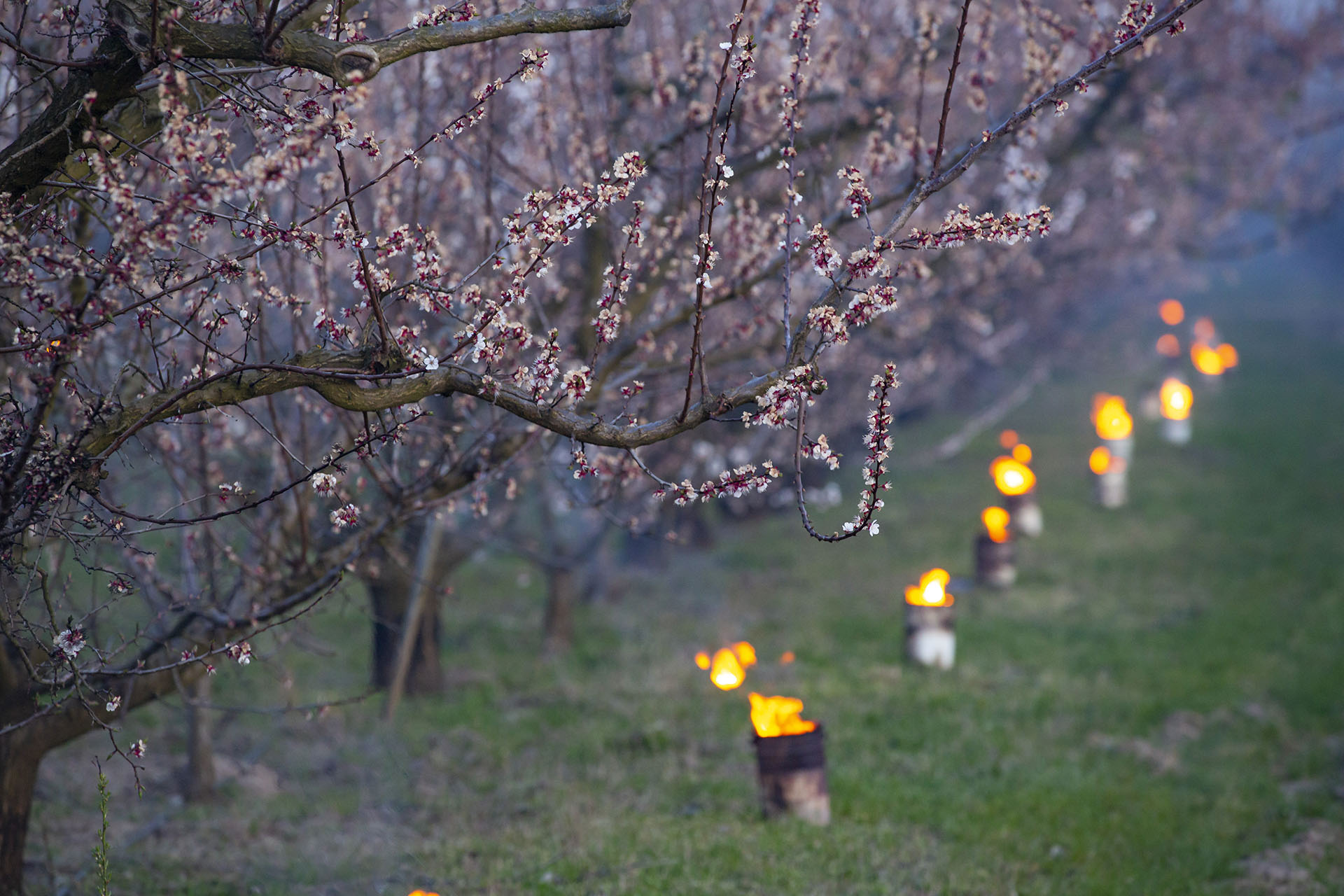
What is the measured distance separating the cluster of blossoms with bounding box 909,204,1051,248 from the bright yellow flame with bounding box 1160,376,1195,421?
1957 centimetres

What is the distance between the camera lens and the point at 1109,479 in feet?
60.1

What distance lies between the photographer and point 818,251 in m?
4.04

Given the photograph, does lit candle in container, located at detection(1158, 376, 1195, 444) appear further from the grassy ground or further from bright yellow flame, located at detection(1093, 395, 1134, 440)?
the grassy ground

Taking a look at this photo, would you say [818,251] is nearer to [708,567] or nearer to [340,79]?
[340,79]

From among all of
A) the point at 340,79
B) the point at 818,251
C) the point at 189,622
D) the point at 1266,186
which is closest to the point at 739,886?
the point at 189,622

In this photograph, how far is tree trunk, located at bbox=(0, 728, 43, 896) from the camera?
18.0 ft

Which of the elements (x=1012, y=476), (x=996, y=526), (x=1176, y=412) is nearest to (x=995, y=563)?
(x=996, y=526)

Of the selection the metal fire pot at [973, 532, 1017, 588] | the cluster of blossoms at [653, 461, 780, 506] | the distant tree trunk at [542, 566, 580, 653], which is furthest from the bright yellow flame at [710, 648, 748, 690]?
the metal fire pot at [973, 532, 1017, 588]

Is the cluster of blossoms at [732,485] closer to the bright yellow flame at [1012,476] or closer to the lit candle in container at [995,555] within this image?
the lit candle in container at [995,555]

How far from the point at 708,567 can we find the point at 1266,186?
14.3 m

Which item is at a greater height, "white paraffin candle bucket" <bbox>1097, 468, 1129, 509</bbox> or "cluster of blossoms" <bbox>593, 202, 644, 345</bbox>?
"white paraffin candle bucket" <bbox>1097, 468, 1129, 509</bbox>

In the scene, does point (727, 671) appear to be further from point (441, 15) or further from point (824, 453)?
point (441, 15)

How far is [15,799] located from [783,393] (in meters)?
4.56

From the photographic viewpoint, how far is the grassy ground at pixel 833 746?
21.1 feet
